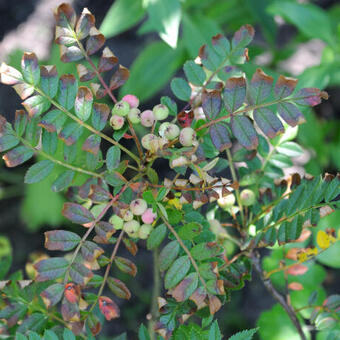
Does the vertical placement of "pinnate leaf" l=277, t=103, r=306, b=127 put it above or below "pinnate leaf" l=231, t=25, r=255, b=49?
below

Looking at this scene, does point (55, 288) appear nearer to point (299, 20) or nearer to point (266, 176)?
point (266, 176)

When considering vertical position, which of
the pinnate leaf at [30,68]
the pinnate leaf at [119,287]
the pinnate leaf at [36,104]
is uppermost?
the pinnate leaf at [30,68]

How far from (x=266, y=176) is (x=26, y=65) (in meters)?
0.48

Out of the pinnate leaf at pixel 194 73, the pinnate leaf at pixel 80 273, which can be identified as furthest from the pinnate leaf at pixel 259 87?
the pinnate leaf at pixel 80 273

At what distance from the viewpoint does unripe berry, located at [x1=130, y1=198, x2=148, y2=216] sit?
696mm

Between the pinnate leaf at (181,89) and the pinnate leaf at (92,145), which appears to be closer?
the pinnate leaf at (92,145)

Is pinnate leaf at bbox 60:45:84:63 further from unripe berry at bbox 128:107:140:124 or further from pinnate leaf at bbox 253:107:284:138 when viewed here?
pinnate leaf at bbox 253:107:284:138

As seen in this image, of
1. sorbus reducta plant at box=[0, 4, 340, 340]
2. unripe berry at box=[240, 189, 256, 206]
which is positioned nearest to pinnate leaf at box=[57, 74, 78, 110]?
sorbus reducta plant at box=[0, 4, 340, 340]

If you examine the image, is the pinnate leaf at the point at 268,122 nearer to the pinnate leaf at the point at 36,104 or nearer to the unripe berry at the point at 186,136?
the unripe berry at the point at 186,136

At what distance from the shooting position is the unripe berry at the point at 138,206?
696 millimetres

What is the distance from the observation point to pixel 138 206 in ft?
2.28

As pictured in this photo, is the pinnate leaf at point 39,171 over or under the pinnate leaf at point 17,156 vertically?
under

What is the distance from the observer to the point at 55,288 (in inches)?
26.7

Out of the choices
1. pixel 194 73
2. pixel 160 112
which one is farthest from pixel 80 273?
pixel 194 73
